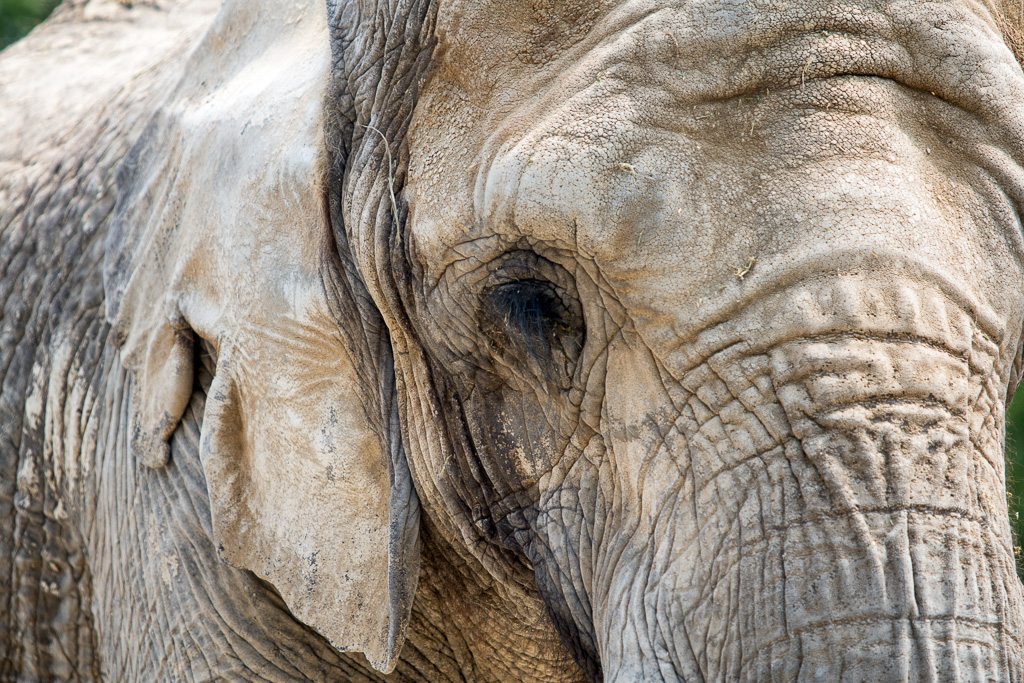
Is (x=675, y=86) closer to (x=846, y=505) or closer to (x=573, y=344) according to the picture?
(x=573, y=344)

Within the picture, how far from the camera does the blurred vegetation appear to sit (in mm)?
5922

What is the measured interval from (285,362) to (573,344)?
2.14 feet

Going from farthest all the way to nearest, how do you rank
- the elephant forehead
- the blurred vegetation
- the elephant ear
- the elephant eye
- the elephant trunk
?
the blurred vegetation → the elephant ear → the elephant eye → the elephant forehead → the elephant trunk

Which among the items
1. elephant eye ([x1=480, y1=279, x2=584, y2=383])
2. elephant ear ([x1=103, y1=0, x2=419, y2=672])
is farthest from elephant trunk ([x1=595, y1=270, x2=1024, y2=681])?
elephant ear ([x1=103, y1=0, x2=419, y2=672])

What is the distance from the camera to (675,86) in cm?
158

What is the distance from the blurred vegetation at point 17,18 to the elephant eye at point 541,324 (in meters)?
A: 5.01

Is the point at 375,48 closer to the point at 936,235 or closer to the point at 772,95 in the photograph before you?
the point at 772,95

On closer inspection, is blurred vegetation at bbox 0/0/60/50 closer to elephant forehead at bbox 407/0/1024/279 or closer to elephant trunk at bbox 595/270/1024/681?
elephant forehead at bbox 407/0/1024/279

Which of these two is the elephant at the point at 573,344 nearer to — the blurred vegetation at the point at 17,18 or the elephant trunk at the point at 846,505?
the elephant trunk at the point at 846,505

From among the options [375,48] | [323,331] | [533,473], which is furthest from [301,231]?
[533,473]

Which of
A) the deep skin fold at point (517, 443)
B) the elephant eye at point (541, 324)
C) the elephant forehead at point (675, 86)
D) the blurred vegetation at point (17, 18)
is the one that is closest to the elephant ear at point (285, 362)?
the deep skin fold at point (517, 443)

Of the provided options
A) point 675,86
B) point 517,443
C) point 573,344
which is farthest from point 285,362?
point 675,86

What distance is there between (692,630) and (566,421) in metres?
0.39

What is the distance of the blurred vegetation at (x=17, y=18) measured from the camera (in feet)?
19.4
